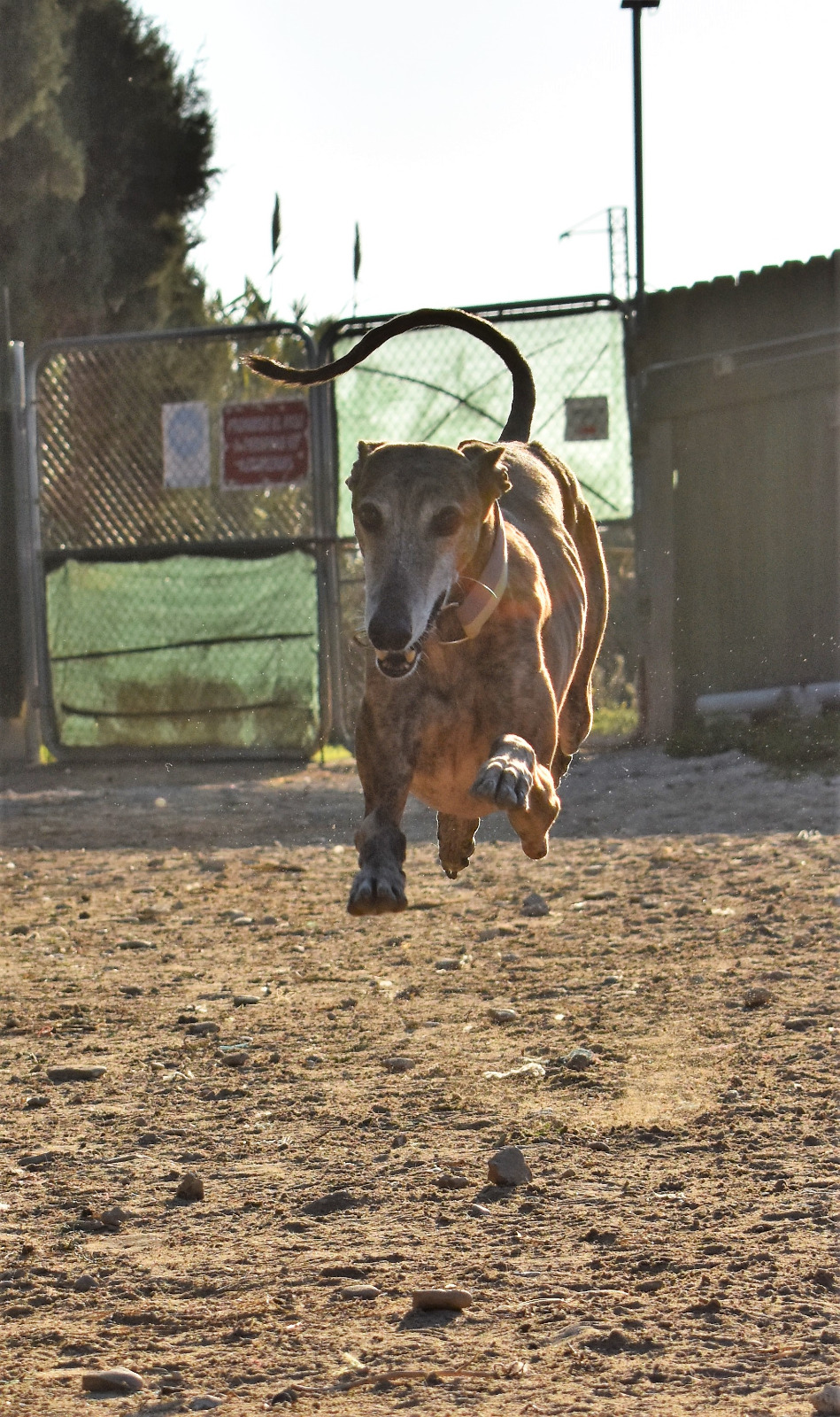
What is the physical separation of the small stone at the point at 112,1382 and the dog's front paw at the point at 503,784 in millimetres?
1160

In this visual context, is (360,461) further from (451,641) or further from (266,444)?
(266,444)

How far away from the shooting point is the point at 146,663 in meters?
12.2

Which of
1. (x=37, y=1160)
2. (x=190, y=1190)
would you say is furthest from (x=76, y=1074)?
(x=190, y=1190)

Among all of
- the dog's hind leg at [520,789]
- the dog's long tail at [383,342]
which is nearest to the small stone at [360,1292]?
the dog's hind leg at [520,789]

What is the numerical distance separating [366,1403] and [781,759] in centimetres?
742

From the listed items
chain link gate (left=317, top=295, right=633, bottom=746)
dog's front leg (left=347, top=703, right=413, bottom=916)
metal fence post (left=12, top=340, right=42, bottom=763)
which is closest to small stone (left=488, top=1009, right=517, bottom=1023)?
dog's front leg (left=347, top=703, right=413, bottom=916)

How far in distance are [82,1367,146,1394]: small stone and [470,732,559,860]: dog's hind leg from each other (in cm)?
116

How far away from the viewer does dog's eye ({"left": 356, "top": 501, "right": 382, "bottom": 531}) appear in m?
3.51

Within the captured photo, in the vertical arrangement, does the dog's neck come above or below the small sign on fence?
below

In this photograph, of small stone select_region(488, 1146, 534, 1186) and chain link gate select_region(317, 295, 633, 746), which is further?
chain link gate select_region(317, 295, 633, 746)

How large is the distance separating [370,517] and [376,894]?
75 centimetres

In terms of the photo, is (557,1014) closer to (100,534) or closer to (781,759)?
(781,759)

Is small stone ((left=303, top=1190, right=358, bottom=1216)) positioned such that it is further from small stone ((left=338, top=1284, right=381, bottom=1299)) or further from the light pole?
the light pole

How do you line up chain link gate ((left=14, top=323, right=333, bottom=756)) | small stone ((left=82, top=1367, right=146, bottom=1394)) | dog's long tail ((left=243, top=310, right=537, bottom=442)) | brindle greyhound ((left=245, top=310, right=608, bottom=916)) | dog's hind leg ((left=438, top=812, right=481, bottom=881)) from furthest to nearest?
1. chain link gate ((left=14, top=323, right=333, bottom=756))
2. dog's hind leg ((left=438, top=812, right=481, bottom=881))
3. dog's long tail ((left=243, top=310, right=537, bottom=442))
4. brindle greyhound ((left=245, top=310, right=608, bottom=916))
5. small stone ((left=82, top=1367, right=146, bottom=1394))
